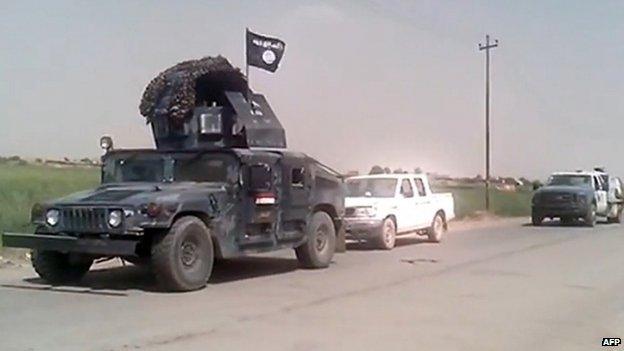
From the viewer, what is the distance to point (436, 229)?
2253 cm

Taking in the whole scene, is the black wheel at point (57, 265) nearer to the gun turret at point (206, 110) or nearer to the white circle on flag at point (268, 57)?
the gun turret at point (206, 110)

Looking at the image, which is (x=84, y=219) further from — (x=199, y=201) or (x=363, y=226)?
(x=363, y=226)

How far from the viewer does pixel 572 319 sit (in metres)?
10.1

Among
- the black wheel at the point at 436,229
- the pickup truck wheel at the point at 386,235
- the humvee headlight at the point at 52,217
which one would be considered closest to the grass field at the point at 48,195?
the humvee headlight at the point at 52,217

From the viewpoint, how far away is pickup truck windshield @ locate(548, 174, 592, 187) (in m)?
33.8

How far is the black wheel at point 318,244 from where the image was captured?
49.8 ft

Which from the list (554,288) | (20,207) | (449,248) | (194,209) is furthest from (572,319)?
(20,207)

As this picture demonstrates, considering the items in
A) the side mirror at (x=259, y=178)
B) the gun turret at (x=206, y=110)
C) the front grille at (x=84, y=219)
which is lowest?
the front grille at (x=84, y=219)

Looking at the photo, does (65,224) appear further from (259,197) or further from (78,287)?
(259,197)

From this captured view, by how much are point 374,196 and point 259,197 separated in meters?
7.48

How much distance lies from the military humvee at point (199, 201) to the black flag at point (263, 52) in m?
1.06

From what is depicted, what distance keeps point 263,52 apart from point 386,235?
541 centimetres

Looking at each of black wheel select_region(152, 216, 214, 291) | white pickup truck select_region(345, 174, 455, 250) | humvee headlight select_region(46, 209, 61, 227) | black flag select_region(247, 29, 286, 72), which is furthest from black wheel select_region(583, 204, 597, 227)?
humvee headlight select_region(46, 209, 61, 227)
